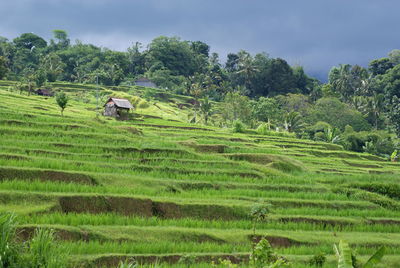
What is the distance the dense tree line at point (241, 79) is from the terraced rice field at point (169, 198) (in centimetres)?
3575

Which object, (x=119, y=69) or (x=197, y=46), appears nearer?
(x=119, y=69)

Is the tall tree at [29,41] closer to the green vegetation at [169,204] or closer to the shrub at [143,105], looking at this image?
the shrub at [143,105]

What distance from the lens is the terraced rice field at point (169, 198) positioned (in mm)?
8258

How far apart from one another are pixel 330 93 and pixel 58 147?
6183cm

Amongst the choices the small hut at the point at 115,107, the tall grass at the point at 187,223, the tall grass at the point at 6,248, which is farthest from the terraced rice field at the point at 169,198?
the small hut at the point at 115,107

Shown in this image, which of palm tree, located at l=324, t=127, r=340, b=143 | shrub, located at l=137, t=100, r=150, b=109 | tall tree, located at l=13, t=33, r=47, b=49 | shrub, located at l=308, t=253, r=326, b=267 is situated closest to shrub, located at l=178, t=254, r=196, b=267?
shrub, located at l=308, t=253, r=326, b=267

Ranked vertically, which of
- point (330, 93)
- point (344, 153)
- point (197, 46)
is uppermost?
point (197, 46)

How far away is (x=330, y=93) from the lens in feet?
234

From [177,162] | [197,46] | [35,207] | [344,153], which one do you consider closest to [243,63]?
[197,46]

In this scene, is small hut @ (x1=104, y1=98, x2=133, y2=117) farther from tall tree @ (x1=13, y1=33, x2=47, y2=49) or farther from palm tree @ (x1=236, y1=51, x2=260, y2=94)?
tall tree @ (x1=13, y1=33, x2=47, y2=49)

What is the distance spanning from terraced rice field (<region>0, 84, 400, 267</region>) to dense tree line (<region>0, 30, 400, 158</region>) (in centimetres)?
3575

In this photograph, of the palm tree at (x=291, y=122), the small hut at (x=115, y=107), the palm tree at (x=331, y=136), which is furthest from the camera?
the palm tree at (x=291, y=122)

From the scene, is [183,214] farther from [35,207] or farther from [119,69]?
[119,69]

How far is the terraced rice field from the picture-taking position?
826 centimetres
